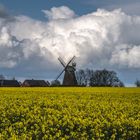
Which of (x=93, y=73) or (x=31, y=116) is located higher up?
(x=93, y=73)

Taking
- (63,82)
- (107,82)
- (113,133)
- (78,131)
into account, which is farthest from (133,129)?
(107,82)

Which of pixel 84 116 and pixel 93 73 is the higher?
pixel 93 73

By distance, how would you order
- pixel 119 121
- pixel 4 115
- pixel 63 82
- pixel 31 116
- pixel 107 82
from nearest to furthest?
1. pixel 119 121
2. pixel 31 116
3. pixel 4 115
4. pixel 63 82
5. pixel 107 82

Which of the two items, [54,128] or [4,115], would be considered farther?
[4,115]

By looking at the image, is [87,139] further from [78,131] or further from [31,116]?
[31,116]

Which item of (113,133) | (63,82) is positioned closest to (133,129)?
(113,133)

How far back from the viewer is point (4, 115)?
791 inches

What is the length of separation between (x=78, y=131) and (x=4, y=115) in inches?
195

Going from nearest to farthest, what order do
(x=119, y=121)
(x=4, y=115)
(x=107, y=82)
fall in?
1. (x=119, y=121)
2. (x=4, y=115)
3. (x=107, y=82)

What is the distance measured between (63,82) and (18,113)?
7837 cm

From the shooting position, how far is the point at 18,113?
66.9ft

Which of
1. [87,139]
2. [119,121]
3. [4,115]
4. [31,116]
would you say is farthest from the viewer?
[4,115]

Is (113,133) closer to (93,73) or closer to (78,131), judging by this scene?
(78,131)

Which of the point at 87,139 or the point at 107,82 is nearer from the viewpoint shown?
the point at 87,139
